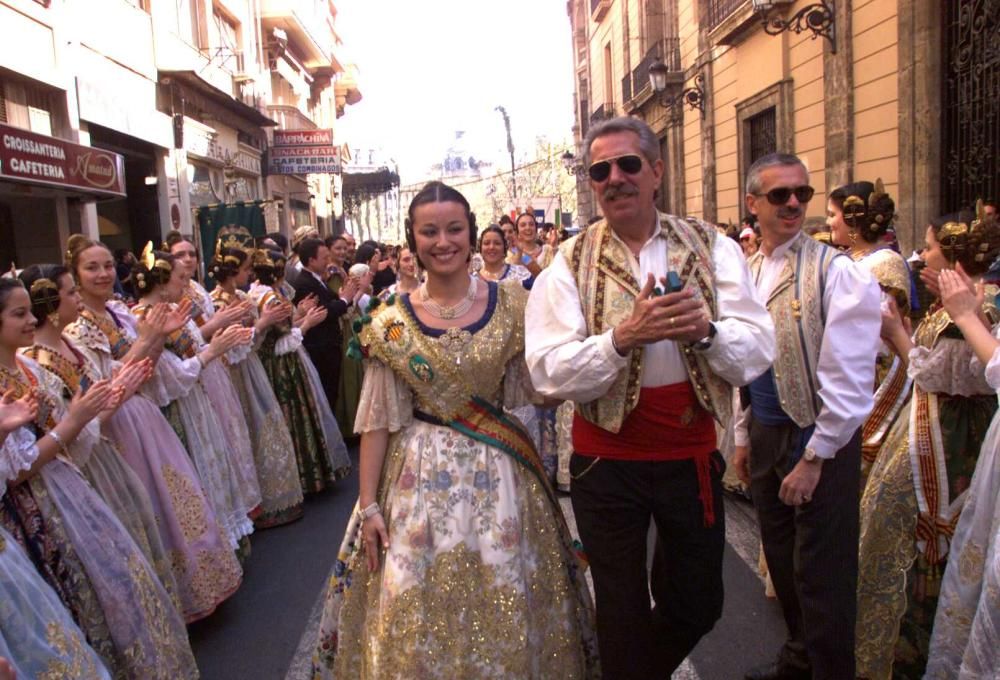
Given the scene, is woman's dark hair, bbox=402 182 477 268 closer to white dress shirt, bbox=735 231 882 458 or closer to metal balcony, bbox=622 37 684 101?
white dress shirt, bbox=735 231 882 458

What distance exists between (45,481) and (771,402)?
272cm

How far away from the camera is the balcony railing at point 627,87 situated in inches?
851

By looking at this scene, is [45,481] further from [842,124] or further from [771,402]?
[842,124]

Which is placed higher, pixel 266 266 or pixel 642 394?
pixel 266 266

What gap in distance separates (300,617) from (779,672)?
2330 millimetres

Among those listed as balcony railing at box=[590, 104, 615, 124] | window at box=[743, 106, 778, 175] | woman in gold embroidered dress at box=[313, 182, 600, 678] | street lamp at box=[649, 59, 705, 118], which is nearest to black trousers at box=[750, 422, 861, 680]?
woman in gold embroidered dress at box=[313, 182, 600, 678]

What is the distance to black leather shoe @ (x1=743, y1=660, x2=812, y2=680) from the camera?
3.24m

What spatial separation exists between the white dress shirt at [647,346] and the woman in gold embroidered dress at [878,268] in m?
1.10

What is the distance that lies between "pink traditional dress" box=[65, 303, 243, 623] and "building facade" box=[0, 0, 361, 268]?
15.2 feet

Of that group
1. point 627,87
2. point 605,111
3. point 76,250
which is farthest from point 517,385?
point 605,111

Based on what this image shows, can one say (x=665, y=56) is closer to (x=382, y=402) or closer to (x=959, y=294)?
(x=959, y=294)

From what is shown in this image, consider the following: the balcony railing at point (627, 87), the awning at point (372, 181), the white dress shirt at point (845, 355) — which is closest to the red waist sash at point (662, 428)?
the white dress shirt at point (845, 355)

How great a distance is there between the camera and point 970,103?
24.1 feet

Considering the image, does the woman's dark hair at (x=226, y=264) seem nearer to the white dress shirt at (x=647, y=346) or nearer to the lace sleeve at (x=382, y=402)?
the lace sleeve at (x=382, y=402)
